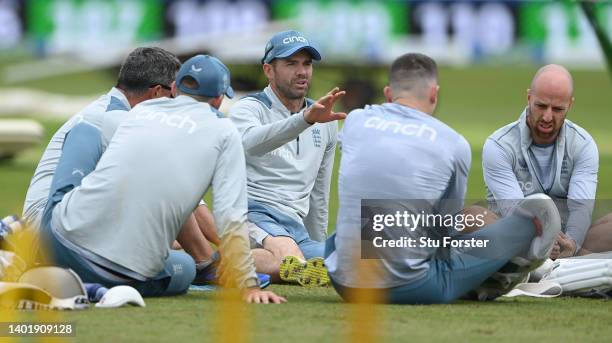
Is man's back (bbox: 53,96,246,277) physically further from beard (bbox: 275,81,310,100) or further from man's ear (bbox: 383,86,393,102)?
beard (bbox: 275,81,310,100)

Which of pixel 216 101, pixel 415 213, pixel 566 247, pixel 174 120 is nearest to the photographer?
pixel 415 213

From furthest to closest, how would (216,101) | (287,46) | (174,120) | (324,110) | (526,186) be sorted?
1. (287,46)
2. (526,186)
3. (324,110)
4. (216,101)
5. (174,120)

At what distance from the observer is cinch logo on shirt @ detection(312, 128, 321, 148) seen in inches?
346

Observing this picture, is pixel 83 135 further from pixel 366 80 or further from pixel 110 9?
pixel 110 9

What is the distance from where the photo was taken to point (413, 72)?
6.75m

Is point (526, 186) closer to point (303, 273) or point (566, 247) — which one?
point (566, 247)

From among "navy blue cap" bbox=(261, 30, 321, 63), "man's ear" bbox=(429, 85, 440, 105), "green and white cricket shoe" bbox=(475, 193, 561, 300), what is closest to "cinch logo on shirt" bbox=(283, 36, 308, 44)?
"navy blue cap" bbox=(261, 30, 321, 63)

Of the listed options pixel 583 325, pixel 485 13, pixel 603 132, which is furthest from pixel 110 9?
pixel 583 325

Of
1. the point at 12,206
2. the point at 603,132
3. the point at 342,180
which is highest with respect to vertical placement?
the point at 342,180

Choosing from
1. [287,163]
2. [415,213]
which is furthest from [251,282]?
[287,163]

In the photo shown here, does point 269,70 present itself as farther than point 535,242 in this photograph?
Yes

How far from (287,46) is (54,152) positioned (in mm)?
1727

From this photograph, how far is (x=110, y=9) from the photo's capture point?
39.9 meters

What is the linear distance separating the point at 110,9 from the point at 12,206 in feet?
86.8
